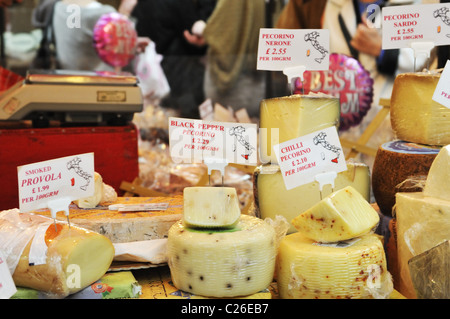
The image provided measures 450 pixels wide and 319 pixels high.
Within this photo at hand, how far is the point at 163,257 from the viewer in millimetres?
1387

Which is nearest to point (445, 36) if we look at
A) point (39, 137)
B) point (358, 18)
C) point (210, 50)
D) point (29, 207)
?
point (29, 207)

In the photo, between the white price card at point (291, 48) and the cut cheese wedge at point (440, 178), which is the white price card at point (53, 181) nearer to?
the white price card at point (291, 48)

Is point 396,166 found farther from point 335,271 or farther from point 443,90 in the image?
point 335,271

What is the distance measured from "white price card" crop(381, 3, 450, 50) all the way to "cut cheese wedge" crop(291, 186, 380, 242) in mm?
721

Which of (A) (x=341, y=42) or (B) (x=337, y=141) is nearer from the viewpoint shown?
(B) (x=337, y=141)

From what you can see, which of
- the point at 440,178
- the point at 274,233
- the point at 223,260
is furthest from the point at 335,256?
the point at 440,178

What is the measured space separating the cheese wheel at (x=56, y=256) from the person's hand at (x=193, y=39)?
Result: 2.50 m

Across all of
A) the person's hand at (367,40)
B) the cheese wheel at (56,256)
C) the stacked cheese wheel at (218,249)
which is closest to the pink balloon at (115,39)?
the person's hand at (367,40)

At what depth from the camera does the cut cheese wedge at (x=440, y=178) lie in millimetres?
1266

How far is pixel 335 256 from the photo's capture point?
1148 millimetres

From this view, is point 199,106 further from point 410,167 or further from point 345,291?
A: point 345,291

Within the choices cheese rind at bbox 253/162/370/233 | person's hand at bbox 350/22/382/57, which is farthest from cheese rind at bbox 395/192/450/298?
person's hand at bbox 350/22/382/57
